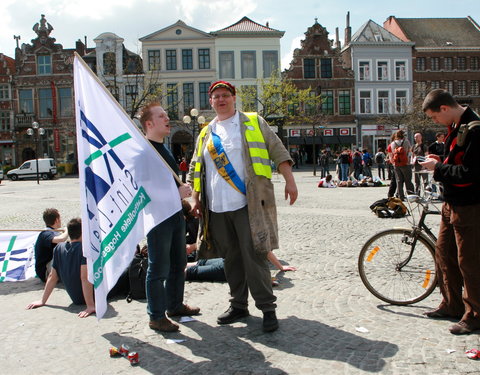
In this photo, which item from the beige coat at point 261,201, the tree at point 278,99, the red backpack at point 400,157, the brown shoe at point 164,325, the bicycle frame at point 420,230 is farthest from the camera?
the tree at point 278,99

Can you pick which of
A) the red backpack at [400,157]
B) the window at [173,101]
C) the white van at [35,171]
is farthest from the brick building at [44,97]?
the red backpack at [400,157]

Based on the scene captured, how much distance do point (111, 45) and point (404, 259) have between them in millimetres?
45021

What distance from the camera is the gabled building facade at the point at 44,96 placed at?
45.6 meters

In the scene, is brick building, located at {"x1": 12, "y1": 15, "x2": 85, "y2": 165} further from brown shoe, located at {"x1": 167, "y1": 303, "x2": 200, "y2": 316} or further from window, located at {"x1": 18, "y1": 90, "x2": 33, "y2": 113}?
brown shoe, located at {"x1": 167, "y1": 303, "x2": 200, "y2": 316}

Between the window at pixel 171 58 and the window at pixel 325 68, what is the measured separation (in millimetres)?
13875

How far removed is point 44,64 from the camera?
46.8 m

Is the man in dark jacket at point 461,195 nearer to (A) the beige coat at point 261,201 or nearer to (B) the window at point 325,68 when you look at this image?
(A) the beige coat at point 261,201

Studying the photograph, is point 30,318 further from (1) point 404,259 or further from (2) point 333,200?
(2) point 333,200

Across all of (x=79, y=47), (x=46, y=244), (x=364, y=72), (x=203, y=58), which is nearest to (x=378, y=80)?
(x=364, y=72)

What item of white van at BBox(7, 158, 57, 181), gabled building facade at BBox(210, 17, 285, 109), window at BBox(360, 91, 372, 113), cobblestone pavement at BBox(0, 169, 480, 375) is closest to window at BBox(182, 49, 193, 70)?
gabled building facade at BBox(210, 17, 285, 109)

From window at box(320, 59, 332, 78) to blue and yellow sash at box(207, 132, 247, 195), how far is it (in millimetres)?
44484

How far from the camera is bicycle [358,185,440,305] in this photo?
14.5ft

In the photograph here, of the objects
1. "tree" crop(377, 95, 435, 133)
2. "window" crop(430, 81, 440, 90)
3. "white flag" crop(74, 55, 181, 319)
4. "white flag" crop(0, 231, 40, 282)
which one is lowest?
"white flag" crop(0, 231, 40, 282)

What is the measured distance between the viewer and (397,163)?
11.7 m
